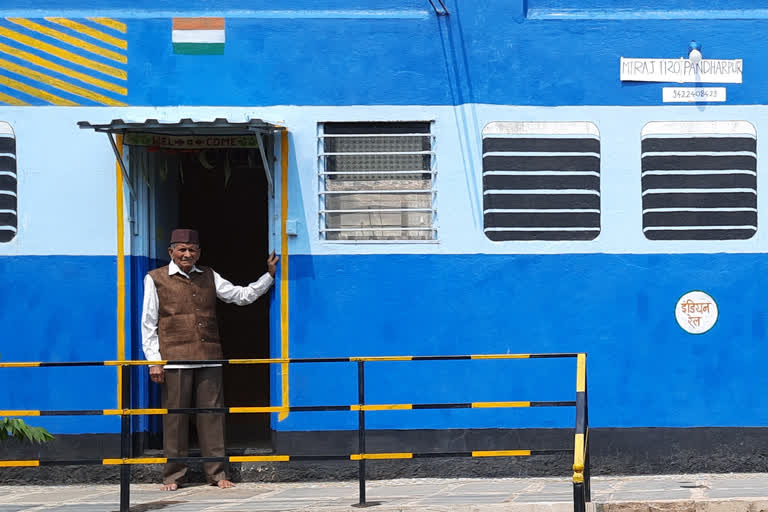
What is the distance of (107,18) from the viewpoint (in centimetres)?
991

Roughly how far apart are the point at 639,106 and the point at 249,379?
15.7 ft

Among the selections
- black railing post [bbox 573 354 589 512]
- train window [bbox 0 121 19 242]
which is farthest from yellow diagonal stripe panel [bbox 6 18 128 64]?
black railing post [bbox 573 354 589 512]

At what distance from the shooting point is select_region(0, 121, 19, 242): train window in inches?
390

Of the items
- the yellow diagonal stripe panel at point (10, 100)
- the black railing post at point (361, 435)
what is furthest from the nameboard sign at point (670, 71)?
the yellow diagonal stripe panel at point (10, 100)

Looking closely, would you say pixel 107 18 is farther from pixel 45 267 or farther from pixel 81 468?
pixel 81 468

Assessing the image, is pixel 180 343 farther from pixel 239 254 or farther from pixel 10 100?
pixel 239 254

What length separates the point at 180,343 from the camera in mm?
9594

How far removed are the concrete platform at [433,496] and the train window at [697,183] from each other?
6.40ft

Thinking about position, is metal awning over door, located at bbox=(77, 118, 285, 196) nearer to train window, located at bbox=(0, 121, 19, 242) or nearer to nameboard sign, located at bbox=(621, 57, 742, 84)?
train window, located at bbox=(0, 121, 19, 242)

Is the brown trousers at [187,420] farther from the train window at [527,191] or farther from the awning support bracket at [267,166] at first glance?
the train window at [527,191]

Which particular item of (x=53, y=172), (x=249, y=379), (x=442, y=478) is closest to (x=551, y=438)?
(x=442, y=478)

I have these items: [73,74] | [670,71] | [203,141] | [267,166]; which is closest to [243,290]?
[267,166]

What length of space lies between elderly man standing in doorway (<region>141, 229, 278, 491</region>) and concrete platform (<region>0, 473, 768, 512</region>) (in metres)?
0.33

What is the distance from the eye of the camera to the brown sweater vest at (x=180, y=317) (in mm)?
9586
